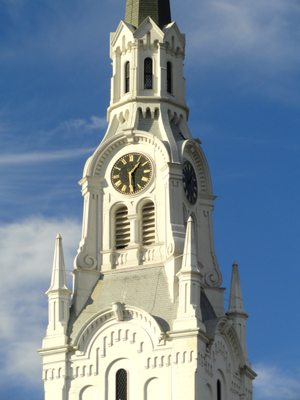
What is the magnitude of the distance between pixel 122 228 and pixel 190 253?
4.44 m

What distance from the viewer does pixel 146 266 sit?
78.1m

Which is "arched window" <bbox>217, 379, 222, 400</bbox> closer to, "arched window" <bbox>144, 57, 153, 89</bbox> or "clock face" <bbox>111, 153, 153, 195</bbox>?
"clock face" <bbox>111, 153, 153, 195</bbox>

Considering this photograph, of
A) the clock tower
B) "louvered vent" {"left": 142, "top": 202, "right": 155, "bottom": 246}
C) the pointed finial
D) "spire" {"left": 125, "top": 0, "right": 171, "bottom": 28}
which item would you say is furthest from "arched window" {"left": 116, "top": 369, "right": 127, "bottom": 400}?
"spire" {"left": 125, "top": 0, "right": 171, "bottom": 28}

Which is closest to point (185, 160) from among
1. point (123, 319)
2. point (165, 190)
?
point (165, 190)

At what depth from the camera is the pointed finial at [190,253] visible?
76.1 m

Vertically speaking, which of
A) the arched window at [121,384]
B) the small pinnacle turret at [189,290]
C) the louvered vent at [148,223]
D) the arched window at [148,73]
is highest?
the arched window at [148,73]

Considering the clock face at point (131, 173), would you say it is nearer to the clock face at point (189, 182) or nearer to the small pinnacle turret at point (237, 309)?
the clock face at point (189, 182)

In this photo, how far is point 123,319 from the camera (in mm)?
76562

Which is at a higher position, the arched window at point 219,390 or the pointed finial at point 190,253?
the pointed finial at point 190,253

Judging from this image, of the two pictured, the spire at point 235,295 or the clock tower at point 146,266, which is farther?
the spire at point 235,295

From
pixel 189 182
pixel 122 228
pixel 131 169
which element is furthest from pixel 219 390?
pixel 131 169

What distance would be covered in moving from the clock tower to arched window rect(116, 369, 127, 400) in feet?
0.13

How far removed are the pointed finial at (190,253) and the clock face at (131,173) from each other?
3.77 meters

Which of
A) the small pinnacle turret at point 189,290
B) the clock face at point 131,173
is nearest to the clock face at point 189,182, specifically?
the clock face at point 131,173
